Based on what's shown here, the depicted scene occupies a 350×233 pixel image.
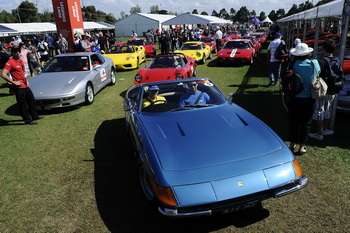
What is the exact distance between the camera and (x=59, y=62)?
813cm

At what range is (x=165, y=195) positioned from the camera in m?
2.43

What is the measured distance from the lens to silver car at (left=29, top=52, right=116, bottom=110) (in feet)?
21.5

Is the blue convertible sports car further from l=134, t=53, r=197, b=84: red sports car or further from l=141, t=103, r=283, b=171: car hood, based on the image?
l=134, t=53, r=197, b=84: red sports car

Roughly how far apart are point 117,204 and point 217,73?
9.15 meters

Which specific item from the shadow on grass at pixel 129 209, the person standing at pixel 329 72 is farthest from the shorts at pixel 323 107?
the shadow on grass at pixel 129 209

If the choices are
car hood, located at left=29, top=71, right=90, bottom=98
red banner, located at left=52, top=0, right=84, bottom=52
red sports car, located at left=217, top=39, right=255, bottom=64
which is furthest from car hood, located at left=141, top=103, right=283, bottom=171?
red banner, located at left=52, top=0, right=84, bottom=52

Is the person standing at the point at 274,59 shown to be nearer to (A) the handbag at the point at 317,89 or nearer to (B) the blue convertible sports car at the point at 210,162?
(A) the handbag at the point at 317,89

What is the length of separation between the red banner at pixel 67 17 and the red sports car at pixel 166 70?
10430 millimetres

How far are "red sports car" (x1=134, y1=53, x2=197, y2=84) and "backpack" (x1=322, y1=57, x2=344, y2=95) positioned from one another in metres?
4.41

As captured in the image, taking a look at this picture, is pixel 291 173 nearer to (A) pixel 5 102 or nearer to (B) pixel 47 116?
(B) pixel 47 116

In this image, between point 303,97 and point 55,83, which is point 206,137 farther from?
point 55,83

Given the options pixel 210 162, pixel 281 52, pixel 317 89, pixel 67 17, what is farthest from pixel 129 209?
pixel 67 17

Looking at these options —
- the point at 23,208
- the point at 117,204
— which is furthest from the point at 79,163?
the point at 117,204

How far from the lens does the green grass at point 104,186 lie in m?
2.83
